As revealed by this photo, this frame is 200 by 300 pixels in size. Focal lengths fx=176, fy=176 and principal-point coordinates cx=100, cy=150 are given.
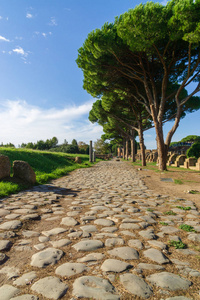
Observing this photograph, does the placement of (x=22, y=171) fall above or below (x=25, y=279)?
above

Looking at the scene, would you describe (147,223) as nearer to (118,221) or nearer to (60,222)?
(118,221)

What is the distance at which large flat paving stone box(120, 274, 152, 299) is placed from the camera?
1.32 m

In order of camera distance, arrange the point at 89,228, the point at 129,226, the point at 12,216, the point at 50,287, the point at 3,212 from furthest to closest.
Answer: the point at 3,212 → the point at 12,216 → the point at 129,226 → the point at 89,228 → the point at 50,287

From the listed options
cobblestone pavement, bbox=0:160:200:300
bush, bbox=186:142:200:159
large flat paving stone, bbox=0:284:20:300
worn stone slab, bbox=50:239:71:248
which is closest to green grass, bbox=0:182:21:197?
cobblestone pavement, bbox=0:160:200:300

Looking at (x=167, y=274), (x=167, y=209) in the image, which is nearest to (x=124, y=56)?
(x=167, y=209)

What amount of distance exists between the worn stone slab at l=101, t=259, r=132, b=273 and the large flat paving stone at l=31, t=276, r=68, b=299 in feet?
1.32

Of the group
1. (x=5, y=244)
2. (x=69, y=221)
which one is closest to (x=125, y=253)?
(x=69, y=221)

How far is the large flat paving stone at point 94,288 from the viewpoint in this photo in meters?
1.28

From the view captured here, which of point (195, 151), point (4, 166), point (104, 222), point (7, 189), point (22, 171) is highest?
point (195, 151)

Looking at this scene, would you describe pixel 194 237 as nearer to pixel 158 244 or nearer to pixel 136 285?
pixel 158 244

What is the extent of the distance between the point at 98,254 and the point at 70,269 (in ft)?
1.21

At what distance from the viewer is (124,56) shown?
475 inches

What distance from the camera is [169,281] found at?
4.77 ft

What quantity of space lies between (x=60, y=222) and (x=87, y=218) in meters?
0.46
